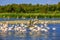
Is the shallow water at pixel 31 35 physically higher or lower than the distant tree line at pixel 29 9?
higher

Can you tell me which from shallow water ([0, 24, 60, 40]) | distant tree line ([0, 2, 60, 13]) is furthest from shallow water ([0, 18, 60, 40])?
distant tree line ([0, 2, 60, 13])

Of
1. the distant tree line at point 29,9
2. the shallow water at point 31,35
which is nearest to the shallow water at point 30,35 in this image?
the shallow water at point 31,35

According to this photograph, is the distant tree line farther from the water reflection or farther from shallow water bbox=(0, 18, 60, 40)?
the water reflection

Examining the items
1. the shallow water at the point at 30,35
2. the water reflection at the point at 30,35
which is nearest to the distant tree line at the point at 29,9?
the shallow water at the point at 30,35

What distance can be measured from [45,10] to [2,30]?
28.8 meters

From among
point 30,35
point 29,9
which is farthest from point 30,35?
point 29,9

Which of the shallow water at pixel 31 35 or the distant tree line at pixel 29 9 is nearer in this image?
the shallow water at pixel 31 35

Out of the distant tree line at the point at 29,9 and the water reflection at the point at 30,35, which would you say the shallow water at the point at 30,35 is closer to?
the water reflection at the point at 30,35

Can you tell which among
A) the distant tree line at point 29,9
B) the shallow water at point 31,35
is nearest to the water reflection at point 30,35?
the shallow water at point 31,35

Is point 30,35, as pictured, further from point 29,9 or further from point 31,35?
point 29,9

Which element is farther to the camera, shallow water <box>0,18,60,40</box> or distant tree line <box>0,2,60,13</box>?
distant tree line <box>0,2,60,13</box>

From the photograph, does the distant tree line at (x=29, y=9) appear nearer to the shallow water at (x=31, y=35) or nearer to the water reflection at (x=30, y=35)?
the shallow water at (x=31, y=35)

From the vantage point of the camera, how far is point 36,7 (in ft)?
173

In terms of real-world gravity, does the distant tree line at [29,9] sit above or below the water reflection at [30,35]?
below
